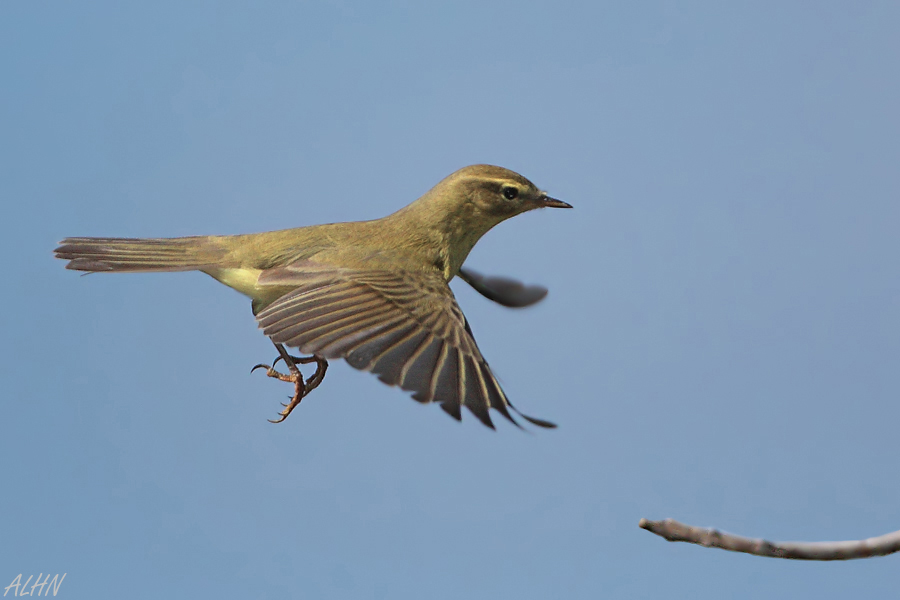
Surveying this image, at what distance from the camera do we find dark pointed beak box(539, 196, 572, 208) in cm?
542

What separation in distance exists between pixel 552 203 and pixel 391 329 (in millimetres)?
1599

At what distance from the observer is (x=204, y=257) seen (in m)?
5.48

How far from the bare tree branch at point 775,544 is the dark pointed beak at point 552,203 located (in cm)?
286

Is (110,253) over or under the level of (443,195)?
under

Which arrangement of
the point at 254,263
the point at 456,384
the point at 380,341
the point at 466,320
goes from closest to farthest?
the point at 456,384
the point at 380,341
the point at 466,320
the point at 254,263

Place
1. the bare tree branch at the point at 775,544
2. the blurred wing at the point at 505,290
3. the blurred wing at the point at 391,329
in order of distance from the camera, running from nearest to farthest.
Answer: the bare tree branch at the point at 775,544 → the blurred wing at the point at 391,329 → the blurred wing at the point at 505,290

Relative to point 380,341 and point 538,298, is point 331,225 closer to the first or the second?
point 380,341

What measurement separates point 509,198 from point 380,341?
1656mm

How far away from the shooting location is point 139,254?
5.47 metres

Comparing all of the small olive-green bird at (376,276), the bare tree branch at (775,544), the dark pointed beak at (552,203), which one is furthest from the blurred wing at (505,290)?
the bare tree branch at (775,544)

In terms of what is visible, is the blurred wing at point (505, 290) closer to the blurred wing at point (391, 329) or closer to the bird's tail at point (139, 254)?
the blurred wing at point (391, 329)

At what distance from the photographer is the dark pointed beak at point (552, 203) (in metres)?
5.42

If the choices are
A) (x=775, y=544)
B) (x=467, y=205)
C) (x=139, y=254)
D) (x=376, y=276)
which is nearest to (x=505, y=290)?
(x=467, y=205)

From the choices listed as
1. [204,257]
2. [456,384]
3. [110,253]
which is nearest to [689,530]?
[456,384]
